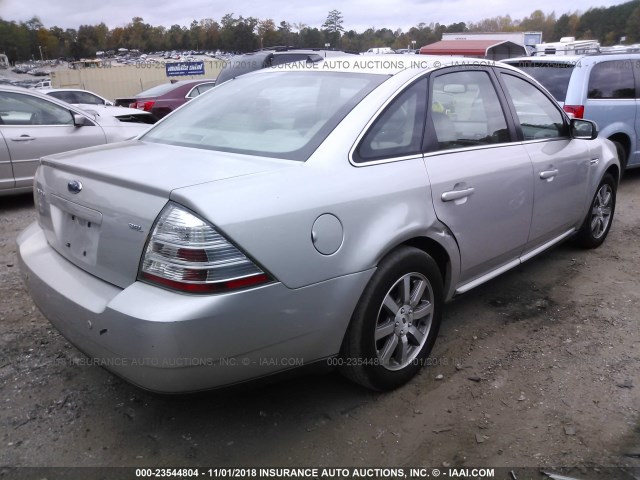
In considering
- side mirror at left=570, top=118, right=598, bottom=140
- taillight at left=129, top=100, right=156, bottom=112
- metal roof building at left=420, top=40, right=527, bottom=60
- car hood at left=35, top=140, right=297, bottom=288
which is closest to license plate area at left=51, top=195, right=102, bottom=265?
car hood at left=35, top=140, right=297, bottom=288

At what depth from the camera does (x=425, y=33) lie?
55.3 m

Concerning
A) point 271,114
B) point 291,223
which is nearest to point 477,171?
point 271,114

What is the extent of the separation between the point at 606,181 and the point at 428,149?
2728 mm

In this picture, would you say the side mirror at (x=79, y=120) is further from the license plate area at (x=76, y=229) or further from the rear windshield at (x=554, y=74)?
the rear windshield at (x=554, y=74)

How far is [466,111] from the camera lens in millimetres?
3244

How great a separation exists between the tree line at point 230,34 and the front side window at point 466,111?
112ft

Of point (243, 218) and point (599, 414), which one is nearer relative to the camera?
point (243, 218)

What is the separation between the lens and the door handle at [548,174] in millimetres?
3623

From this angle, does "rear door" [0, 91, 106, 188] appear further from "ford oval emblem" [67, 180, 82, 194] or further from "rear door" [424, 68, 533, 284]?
"rear door" [424, 68, 533, 284]

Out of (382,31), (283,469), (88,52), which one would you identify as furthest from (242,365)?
(88,52)

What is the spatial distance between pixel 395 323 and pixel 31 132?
536 centimetres

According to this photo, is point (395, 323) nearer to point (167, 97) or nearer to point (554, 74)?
point (554, 74)

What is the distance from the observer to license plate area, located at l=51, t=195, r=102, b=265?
7.52 ft

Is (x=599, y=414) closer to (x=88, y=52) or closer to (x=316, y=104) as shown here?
(x=316, y=104)
